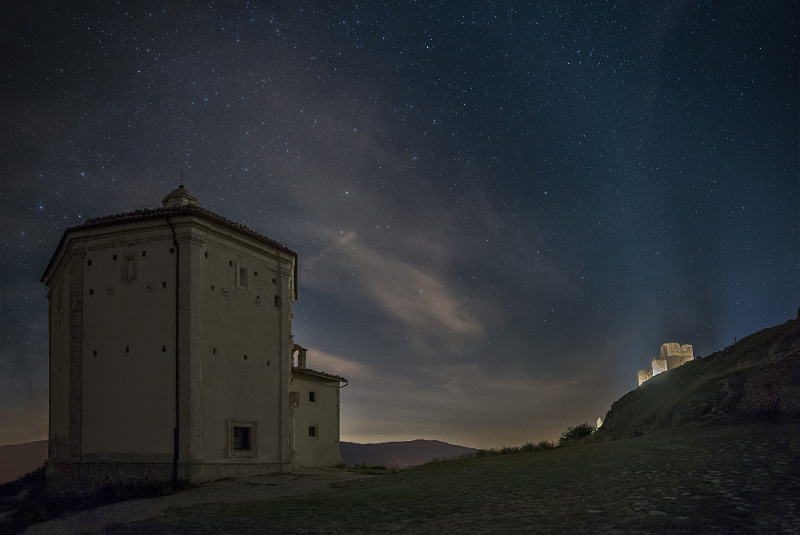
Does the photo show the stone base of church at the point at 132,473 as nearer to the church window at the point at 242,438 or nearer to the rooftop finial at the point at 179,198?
the church window at the point at 242,438

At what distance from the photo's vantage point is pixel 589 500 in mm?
10734

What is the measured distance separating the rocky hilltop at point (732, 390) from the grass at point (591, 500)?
104cm

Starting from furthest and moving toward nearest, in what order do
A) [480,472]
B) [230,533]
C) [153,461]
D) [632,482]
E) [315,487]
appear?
[153,461], [315,487], [480,472], [632,482], [230,533]

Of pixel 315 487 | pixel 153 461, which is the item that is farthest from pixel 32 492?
pixel 315 487

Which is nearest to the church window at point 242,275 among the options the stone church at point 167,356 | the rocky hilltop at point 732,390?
the stone church at point 167,356

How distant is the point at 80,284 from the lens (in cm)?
2538

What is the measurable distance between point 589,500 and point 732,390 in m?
10.5

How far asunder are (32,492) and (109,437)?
7.25 metres

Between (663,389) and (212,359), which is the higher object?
(212,359)

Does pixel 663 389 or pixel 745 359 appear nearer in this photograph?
pixel 745 359

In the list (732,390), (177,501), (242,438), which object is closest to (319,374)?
(242,438)

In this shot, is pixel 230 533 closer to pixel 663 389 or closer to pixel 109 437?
pixel 109 437

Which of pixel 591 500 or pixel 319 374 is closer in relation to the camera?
pixel 591 500

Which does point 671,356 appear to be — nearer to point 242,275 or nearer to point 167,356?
point 242,275
